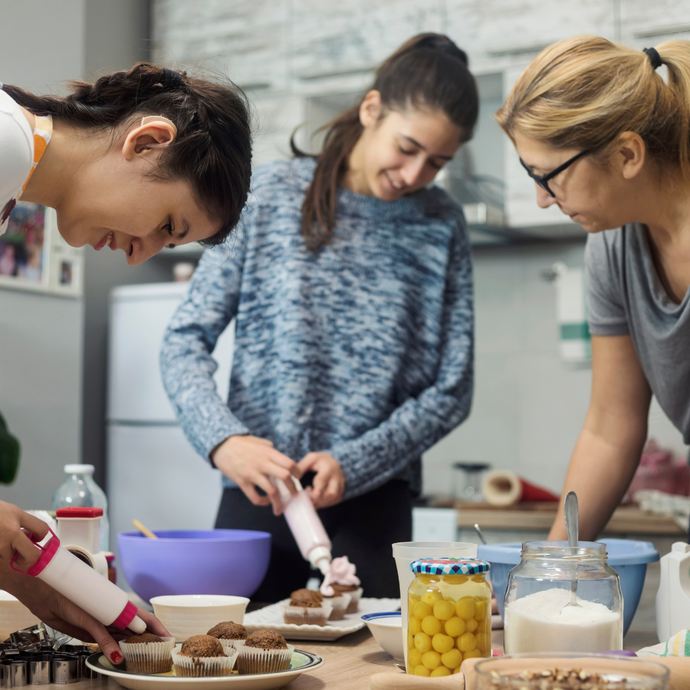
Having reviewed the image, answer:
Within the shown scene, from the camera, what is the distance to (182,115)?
0.98 metres

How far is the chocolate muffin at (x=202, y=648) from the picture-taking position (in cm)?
78

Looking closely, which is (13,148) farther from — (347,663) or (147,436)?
(147,436)

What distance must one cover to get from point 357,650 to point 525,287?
2466 mm

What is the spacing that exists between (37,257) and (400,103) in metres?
1.79

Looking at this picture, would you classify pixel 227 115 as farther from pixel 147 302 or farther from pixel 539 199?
pixel 147 302

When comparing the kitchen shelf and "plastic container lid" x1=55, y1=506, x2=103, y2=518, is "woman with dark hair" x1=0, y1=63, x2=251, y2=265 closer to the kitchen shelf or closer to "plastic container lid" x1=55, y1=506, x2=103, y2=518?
"plastic container lid" x1=55, y1=506, x2=103, y2=518

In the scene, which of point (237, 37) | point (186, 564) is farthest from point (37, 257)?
point (186, 564)

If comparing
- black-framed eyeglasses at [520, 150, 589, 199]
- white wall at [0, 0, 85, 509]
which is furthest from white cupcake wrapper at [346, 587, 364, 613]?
white wall at [0, 0, 85, 509]

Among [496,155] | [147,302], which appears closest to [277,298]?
[147,302]

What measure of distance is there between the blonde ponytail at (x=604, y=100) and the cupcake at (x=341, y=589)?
66 cm

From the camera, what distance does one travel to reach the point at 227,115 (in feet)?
3.37

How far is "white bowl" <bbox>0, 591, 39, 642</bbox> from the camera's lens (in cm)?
96

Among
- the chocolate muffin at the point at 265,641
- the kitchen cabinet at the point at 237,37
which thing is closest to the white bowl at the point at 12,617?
the chocolate muffin at the point at 265,641

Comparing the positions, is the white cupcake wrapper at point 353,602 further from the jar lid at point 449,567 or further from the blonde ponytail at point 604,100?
the blonde ponytail at point 604,100
